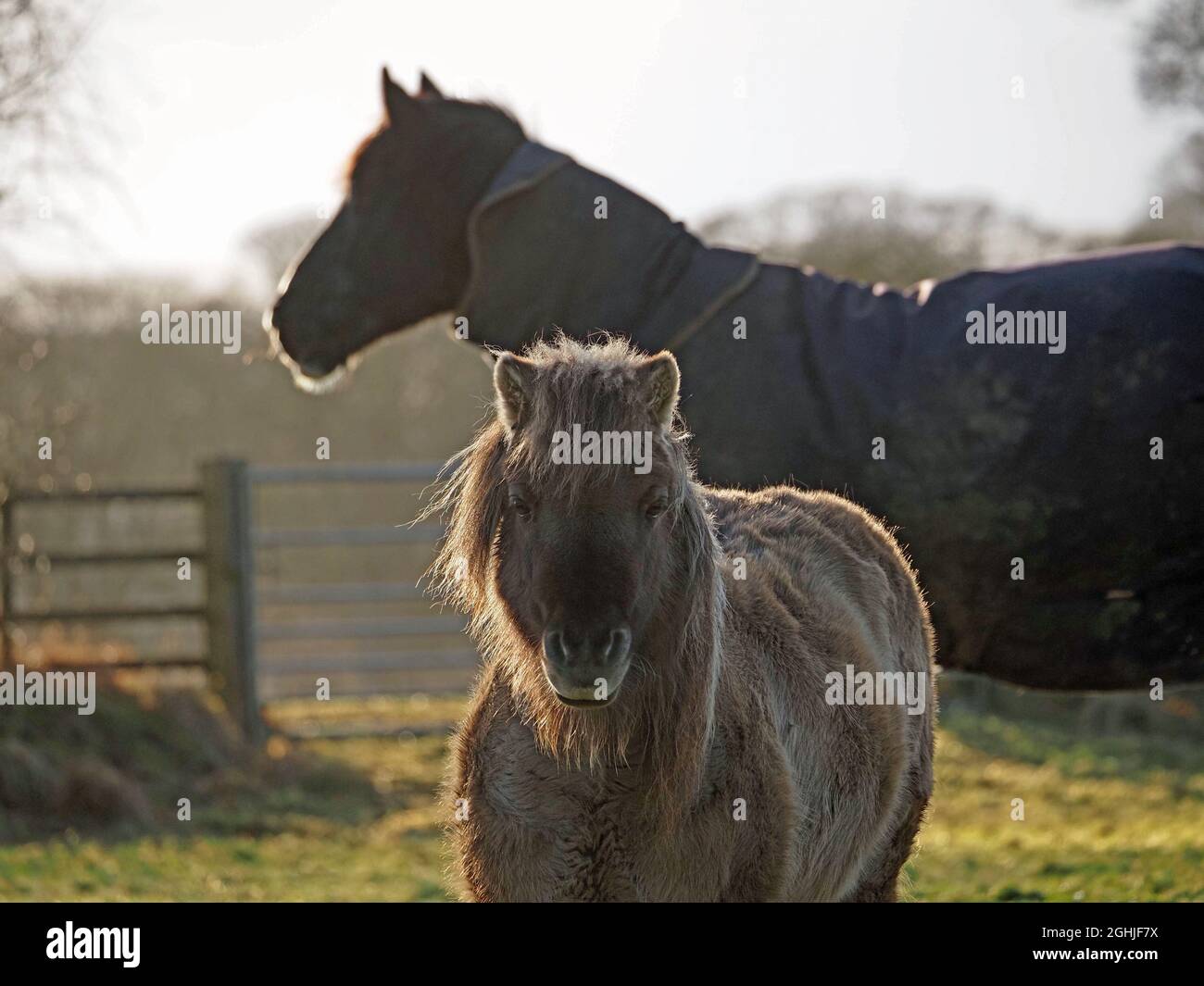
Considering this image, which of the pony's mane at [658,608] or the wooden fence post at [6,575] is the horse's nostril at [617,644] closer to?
the pony's mane at [658,608]

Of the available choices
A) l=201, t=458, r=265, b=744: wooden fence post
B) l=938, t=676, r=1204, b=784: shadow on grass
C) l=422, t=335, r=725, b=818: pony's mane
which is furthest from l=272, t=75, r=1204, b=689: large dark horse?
l=201, t=458, r=265, b=744: wooden fence post

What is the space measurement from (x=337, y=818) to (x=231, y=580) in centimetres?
283

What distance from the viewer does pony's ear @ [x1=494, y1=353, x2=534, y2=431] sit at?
3369mm

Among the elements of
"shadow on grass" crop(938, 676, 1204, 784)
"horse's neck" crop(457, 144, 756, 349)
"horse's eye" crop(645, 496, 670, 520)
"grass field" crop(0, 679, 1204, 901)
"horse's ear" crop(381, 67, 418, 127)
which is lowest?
"shadow on grass" crop(938, 676, 1204, 784)

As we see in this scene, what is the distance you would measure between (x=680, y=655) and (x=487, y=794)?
607mm

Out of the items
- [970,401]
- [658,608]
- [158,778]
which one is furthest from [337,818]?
[658,608]

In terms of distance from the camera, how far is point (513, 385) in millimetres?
3396

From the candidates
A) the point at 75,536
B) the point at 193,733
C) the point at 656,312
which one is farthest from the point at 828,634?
the point at 75,536

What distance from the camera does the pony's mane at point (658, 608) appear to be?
10.6ft

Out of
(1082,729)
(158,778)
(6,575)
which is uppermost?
(6,575)

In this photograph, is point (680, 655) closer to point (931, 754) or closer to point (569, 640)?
point (569, 640)

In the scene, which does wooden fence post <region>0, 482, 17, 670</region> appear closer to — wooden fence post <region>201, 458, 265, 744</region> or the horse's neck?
wooden fence post <region>201, 458, 265, 744</region>

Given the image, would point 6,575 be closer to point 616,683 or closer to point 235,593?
point 235,593

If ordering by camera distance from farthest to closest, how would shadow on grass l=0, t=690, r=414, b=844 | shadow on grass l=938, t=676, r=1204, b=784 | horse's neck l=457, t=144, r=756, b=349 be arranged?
shadow on grass l=938, t=676, r=1204, b=784
shadow on grass l=0, t=690, r=414, b=844
horse's neck l=457, t=144, r=756, b=349
